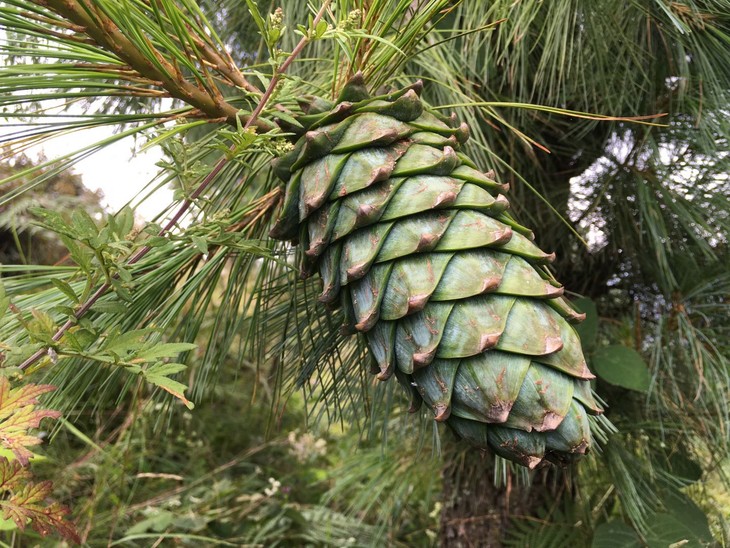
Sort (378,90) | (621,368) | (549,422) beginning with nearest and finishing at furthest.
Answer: (549,422) → (378,90) → (621,368)

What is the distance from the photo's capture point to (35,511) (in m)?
0.39

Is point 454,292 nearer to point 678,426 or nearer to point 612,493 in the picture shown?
point 678,426

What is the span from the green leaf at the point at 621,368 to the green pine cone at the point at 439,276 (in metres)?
0.35

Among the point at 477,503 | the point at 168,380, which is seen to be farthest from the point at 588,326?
the point at 168,380

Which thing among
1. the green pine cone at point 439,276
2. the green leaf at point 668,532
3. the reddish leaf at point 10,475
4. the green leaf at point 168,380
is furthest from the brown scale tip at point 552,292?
the green leaf at point 668,532

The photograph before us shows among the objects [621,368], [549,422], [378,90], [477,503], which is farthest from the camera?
[477,503]

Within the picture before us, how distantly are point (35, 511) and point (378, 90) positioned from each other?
37 centimetres

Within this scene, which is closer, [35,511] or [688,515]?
[35,511]

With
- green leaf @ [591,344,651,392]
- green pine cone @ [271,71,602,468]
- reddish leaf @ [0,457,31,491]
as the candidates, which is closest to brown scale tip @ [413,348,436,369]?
green pine cone @ [271,71,602,468]

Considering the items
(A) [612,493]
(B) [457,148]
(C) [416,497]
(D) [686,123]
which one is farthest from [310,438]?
(B) [457,148]

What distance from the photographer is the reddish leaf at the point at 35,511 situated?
382mm

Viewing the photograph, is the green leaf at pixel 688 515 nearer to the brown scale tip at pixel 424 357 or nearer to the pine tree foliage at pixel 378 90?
the pine tree foliage at pixel 378 90

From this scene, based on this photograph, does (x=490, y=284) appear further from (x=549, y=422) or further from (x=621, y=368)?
(x=621, y=368)

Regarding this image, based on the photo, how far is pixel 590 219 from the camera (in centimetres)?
83
